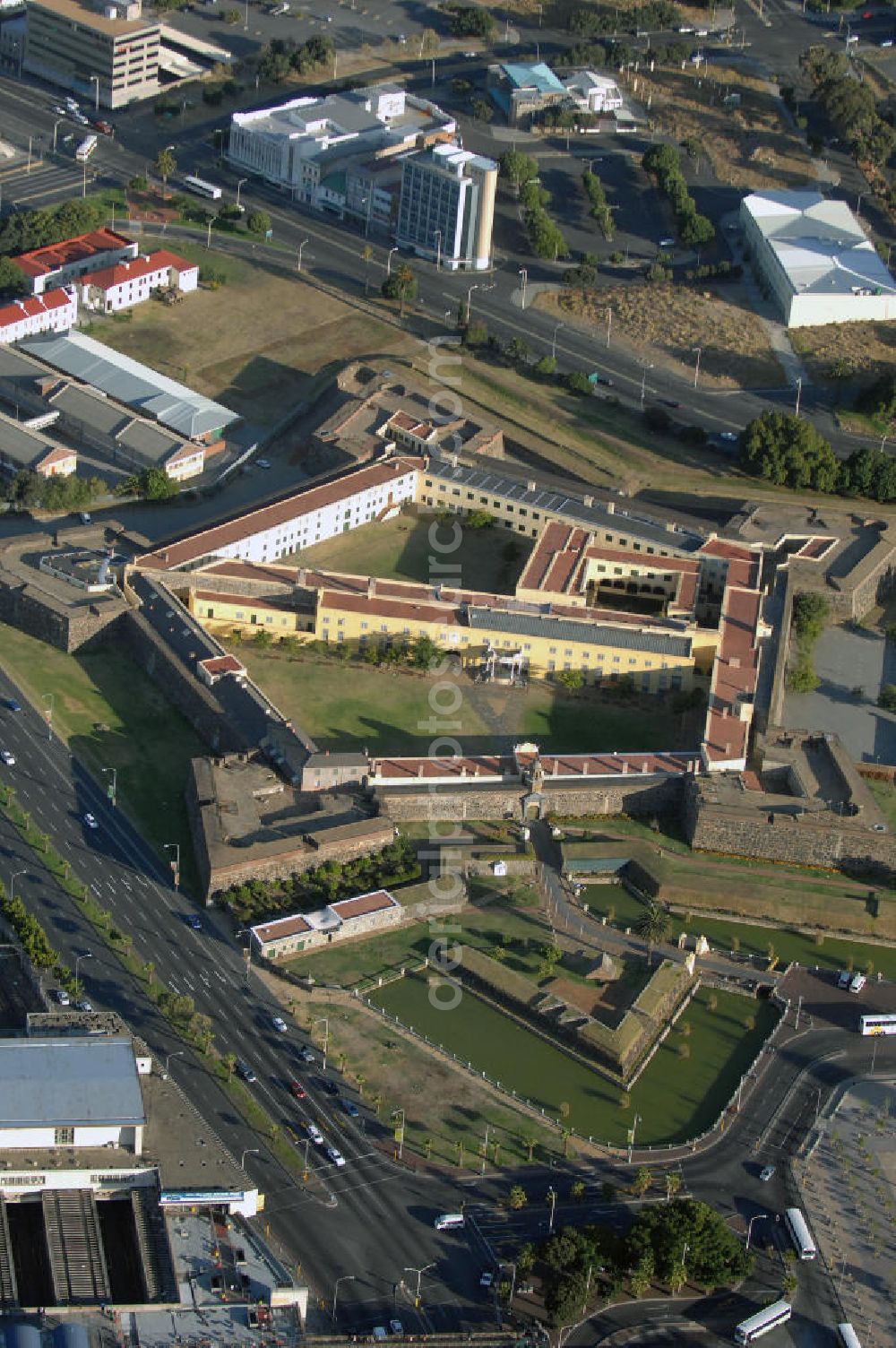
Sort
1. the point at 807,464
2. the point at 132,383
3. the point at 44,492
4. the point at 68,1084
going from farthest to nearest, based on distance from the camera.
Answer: the point at 132,383 → the point at 807,464 → the point at 44,492 → the point at 68,1084

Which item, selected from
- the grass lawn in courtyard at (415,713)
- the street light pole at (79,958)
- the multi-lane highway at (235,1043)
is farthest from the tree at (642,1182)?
the grass lawn in courtyard at (415,713)

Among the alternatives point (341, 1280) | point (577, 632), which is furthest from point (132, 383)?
point (341, 1280)

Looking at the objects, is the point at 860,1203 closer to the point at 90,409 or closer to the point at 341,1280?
the point at 341,1280

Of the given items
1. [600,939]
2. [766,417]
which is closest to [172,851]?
[600,939]

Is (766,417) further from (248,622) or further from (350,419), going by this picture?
Answer: (248,622)

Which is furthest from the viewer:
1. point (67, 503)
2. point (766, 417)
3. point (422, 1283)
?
Result: point (766, 417)

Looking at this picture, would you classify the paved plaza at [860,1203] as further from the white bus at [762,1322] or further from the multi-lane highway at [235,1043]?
the multi-lane highway at [235,1043]

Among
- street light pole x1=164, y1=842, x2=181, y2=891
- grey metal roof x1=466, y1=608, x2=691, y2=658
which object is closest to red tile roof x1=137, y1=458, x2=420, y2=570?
grey metal roof x1=466, y1=608, x2=691, y2=658
